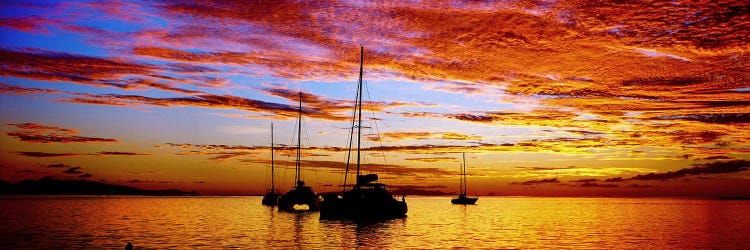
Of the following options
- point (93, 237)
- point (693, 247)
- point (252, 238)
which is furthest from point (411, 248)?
point (93, 237)

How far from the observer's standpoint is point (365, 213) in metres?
68.5

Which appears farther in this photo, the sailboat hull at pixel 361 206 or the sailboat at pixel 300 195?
the sailboat at pixel 300 195

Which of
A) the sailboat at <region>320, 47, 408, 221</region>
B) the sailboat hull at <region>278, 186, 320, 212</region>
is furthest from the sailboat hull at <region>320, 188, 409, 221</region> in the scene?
the sailboat hull at <region>278, 186, 320, 212</region>

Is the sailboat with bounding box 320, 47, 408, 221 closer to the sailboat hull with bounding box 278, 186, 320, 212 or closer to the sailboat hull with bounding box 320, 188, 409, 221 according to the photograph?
the sailboat hull with bounding box 320, 188, 409, 221

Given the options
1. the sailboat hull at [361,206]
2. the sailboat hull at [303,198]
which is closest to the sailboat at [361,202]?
the sailboat hull at [361,206]

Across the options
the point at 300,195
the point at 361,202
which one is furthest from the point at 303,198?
the point at 361,202

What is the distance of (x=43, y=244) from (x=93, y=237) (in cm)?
654

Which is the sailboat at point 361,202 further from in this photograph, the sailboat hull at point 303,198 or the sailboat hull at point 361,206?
the sailboat hull at point 303,198

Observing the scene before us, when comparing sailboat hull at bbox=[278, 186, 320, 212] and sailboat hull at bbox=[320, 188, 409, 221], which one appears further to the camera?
sailboat hull at bbox=[278, 186, 320, 212]

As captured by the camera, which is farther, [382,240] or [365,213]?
[365,213]

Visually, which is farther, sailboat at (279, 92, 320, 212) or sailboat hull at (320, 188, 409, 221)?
sailboat at (279, 92, 320, 212)

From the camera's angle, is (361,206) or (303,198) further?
(303,198)

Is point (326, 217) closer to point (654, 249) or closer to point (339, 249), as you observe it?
point (339, 249)

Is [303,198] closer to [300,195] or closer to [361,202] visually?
[300,195]
